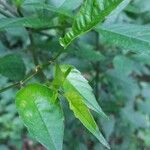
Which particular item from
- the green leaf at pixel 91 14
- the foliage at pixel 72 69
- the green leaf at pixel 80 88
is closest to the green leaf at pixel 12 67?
the foliage at pixel 72 69

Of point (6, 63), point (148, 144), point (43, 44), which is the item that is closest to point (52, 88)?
point (6, 63)

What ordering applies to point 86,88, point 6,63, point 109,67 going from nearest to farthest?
point 86,88
point 6,63
point 109,67

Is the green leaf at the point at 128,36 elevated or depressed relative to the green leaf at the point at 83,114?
elevated

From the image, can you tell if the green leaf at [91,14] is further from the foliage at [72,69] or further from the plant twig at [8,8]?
the plant twig at [8,8]

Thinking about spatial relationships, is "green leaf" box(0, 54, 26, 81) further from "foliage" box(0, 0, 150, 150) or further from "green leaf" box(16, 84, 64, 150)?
"green leaf" box(16, 84, 64, 150)

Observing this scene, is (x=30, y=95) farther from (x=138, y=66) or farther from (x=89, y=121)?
(x=138, y=66)
